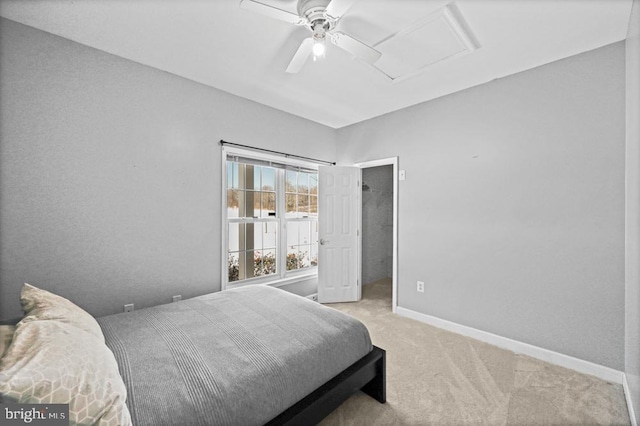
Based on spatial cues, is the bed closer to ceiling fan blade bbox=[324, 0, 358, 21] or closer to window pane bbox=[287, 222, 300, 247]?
window pane bbox=[287, 222, 300, 247]

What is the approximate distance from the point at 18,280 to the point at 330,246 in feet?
10.2

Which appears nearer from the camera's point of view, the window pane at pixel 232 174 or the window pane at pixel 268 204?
the window pane at pixel 232 174

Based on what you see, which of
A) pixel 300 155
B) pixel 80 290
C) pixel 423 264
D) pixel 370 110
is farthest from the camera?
pixel 300 155

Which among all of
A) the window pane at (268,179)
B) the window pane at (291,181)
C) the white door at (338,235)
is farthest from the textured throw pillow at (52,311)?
the white door at (338,235)

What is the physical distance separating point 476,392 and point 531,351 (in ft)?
3.12

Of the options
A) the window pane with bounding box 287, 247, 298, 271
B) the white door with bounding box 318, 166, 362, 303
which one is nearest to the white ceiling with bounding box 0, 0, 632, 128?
the white door with bounding box 318, 166, 362, 303

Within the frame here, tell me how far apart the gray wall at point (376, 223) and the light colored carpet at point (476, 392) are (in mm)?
2362

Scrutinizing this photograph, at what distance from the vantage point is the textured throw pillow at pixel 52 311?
121 cm

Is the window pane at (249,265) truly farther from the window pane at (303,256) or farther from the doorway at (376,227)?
the doorway at (376,227)

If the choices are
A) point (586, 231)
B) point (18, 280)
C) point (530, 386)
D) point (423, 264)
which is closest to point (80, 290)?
point (18, 280)

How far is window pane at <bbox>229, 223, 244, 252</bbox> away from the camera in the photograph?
331 cm

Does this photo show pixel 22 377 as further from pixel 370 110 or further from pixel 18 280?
pixel 370 110

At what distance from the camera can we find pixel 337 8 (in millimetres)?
1668

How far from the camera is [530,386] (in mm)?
2021
